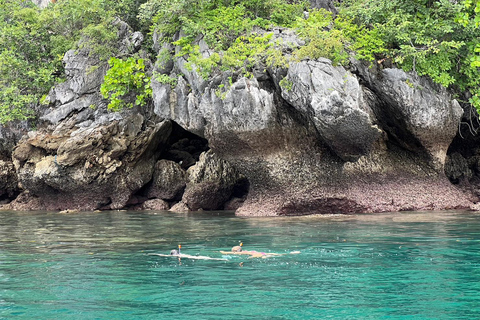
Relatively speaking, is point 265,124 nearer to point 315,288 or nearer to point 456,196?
point 456,196

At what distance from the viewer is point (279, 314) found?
6168mm

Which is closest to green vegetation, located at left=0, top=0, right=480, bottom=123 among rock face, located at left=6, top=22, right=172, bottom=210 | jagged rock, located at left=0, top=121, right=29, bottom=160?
rock face, located at left=6, top=22, right=172, bottom=210

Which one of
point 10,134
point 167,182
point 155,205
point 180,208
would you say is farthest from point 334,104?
point 10,134

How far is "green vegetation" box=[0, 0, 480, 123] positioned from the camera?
57.7ft

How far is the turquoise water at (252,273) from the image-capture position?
642cm

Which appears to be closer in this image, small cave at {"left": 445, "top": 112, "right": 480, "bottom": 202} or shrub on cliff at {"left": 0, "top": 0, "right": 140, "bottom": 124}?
small cave at {"left": 445, "top": 112, "right": 480, "bottom": 202}

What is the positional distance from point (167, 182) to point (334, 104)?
897cm

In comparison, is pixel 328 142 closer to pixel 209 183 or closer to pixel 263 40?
pixel 263 40

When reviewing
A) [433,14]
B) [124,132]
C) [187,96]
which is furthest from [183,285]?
[124,132]

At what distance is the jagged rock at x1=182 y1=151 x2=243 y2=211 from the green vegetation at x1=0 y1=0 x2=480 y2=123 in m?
3.23

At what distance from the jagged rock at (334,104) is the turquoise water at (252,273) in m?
3.04

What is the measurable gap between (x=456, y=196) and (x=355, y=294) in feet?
39.9

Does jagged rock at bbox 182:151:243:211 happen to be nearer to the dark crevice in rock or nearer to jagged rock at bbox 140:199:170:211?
jagged rock at bbox 140:199:170:211

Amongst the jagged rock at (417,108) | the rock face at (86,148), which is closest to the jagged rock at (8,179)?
the rock face at (86,148)
